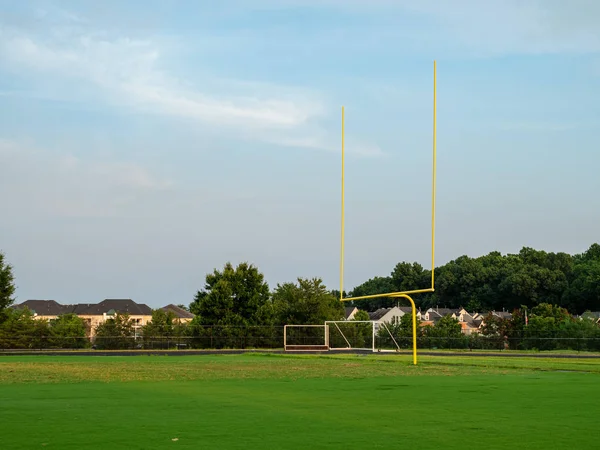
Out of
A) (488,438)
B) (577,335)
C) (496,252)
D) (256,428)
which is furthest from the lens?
(496,252)

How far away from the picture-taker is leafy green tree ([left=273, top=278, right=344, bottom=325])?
141 feet

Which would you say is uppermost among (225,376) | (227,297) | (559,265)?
(559,265)

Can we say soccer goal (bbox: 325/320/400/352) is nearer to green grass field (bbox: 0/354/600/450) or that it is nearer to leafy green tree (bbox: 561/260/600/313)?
green grass field (bbox: 0/354/600/450)

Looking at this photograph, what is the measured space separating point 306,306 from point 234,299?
4.08 meters

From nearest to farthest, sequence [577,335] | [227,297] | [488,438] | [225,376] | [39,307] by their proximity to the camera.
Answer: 1. [488,438]
2. [225,376]
3. [577,335]
4. [227,297]
5. [39,307]

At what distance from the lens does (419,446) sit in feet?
19.6

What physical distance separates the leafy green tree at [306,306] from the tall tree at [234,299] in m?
1.09

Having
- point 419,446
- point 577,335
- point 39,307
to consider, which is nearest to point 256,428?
point 419,446

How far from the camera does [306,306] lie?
43.1m

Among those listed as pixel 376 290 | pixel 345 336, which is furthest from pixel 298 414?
pixel 376 290

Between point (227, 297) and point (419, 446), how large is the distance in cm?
3663

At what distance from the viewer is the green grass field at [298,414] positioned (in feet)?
20.3

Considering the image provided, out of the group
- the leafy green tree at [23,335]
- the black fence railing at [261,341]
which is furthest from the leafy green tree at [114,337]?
the leafy green tree at [23,335]

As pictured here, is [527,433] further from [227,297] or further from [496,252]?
[496,252]
